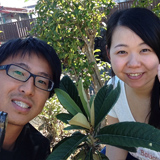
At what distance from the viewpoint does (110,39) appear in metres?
1.49

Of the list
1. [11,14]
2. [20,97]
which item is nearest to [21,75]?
[20,97]

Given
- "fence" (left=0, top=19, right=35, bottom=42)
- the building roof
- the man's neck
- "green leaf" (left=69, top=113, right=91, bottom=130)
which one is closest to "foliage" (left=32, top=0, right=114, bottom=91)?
the man's neck

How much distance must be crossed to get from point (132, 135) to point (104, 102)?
0.25 metres

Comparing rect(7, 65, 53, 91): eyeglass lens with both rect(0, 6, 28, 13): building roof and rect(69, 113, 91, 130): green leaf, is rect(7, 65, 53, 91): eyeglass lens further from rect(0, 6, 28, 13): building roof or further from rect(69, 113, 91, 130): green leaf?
rect(0, 6, 28, 13): building roof

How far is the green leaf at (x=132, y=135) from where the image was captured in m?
0.91

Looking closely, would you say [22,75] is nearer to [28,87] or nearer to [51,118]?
[28,87]

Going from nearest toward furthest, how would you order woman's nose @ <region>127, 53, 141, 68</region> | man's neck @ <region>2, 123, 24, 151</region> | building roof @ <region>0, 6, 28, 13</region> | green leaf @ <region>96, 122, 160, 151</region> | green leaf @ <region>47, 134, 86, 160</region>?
green leaf @ <region>96, 122, 160, 151</region>
green leaf @ <region>47, 134, 86, 160</region>
woman's nose @ <region>127, 53, 141, 68</region>
man's neck @ <region>2, 123, 24, 151</region>
building roof @ <region>0, 6, 28, 13</region>

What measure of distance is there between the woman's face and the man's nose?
1.82 feet

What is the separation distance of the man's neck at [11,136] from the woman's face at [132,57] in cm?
82

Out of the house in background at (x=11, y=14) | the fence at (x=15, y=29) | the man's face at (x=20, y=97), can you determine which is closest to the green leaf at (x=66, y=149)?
the man's face at (x=20, y=97)

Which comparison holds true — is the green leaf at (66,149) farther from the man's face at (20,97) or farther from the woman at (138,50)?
the woman at (138,50)

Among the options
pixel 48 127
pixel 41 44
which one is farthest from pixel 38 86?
pixel 48 127

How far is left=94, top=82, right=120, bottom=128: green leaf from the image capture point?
1.10 metres

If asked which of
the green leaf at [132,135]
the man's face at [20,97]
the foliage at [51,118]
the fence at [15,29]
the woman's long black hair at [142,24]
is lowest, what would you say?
the foliage at [51,118]
